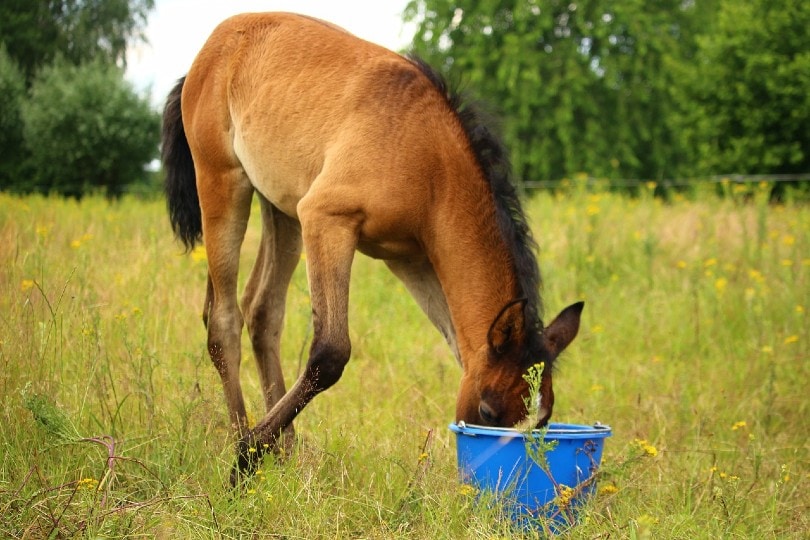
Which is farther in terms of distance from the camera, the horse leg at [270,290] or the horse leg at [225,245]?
the horse leg at [270,290]

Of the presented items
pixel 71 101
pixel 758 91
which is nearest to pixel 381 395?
pixel 71 101

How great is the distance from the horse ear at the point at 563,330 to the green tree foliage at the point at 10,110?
15.1 ft

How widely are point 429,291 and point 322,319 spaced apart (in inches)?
27.9

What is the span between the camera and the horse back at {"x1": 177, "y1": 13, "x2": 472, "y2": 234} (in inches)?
160

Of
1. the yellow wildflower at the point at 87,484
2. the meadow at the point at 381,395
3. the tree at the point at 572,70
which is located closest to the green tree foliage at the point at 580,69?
the tree at the point at 572,70

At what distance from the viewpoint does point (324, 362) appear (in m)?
3.90

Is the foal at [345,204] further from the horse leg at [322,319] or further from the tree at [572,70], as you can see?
the tree at [572,70]

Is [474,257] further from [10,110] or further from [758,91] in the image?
[758,91]

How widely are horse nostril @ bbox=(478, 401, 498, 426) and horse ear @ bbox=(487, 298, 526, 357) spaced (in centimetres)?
23

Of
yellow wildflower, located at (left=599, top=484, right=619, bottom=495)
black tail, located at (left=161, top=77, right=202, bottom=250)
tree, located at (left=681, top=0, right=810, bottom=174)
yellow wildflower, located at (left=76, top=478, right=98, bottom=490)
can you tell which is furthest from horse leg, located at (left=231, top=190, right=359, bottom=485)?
tree, located at (left=681, top=0, right=810, bottom=174)

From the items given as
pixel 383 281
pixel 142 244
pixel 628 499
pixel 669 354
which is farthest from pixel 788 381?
pixel 142 244

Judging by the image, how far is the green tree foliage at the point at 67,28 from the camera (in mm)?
6508

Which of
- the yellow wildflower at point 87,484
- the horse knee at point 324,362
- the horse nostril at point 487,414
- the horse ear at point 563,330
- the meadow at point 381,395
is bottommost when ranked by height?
the meadow at point 381,395

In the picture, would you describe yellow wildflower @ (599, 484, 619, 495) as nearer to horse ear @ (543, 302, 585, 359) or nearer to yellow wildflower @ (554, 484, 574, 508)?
yellow wildflower @ (554, 484, 574, 508)
